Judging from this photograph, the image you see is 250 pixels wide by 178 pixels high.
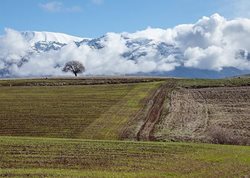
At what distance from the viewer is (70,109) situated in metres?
72.2

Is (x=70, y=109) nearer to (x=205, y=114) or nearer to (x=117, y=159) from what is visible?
(x=205, y=114)

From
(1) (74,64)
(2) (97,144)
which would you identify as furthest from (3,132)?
(1) (74,64)

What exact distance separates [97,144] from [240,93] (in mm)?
47972

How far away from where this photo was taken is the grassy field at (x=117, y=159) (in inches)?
1163

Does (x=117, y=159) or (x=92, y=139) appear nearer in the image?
(x=117, y=159)

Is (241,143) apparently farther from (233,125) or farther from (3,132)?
(3,132)

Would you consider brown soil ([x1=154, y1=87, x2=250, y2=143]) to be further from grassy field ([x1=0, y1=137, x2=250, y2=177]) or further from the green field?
grassy field ([x1=0, y1=137, x2=250, y2=177])

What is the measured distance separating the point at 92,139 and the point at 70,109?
68.0 ft

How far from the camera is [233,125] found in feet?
191

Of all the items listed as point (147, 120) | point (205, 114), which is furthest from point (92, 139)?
point (205, 114)

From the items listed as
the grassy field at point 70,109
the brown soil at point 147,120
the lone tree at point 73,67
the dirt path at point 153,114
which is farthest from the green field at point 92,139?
the lone tree at point 73,67

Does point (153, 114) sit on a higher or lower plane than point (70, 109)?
lower

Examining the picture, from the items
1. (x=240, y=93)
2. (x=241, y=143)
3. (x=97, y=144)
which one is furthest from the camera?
(x=240, y=93)

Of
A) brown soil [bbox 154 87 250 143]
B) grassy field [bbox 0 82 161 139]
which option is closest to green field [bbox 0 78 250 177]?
grassy field [bbox 0 82 161 139]
